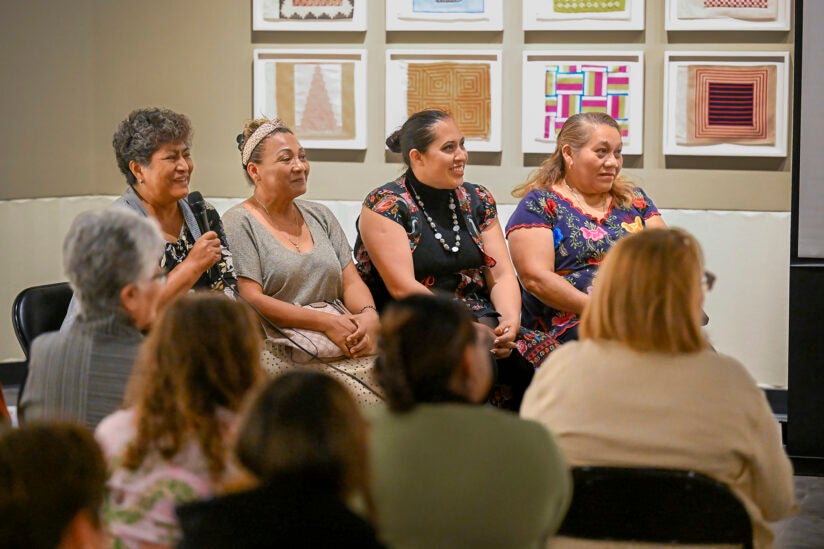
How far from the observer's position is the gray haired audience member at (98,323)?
7.54 ft

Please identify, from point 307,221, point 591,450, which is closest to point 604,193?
point 307,221

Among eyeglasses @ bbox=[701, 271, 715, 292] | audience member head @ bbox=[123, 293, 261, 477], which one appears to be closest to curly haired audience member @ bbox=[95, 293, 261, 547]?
audience member head @ bbox=[123, 293, 261, 477]

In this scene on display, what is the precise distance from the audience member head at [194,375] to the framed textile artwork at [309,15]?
3.42 metres

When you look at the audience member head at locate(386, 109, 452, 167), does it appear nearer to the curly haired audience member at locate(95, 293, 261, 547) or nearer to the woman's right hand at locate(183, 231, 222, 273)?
the woman's right hand at locate(183, 231, 222, 273)

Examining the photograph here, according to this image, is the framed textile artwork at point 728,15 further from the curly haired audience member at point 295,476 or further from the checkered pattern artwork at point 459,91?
the curly haired audience member at point 295,476

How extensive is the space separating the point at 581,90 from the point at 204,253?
2.28 m

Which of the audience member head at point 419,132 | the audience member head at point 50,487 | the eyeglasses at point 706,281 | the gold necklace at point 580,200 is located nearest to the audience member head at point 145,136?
the audience member head at point 419,132

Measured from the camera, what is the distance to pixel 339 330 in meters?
3.68

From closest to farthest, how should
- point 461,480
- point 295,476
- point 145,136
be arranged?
point 295,476
point 461,480
point 145,136

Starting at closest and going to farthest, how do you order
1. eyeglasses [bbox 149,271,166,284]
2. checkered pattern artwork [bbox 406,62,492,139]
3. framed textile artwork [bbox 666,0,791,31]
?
eyeglasses [bbox 149,271,166,284], framed textile artwork [bbox 666,0,791,31], checkered pattern artwork [bbox 406,62,492,139]

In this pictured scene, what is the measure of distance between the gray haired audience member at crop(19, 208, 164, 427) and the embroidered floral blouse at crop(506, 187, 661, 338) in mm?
1839

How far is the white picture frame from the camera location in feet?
16.1

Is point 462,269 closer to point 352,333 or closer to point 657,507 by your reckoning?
point 352,333

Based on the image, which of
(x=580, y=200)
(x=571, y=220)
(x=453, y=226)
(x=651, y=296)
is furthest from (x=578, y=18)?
(x=651, y=296)
